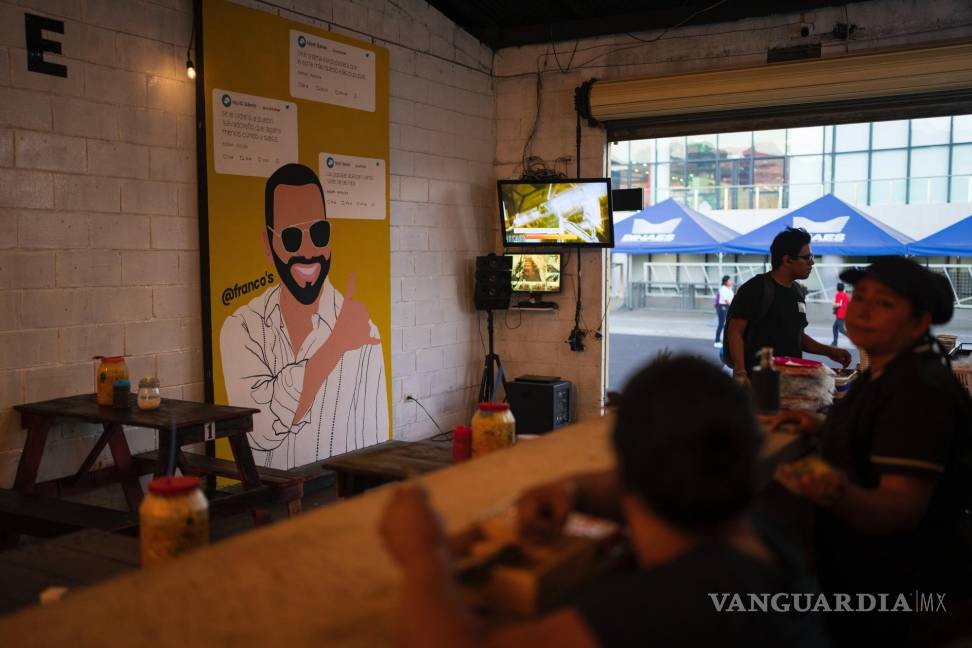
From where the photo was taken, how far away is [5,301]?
13.0 ft

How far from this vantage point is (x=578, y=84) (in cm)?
709

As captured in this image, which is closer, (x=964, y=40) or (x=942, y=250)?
(x=964, y=40)

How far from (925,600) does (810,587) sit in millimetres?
976

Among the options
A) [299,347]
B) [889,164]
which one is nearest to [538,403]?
[299,347]

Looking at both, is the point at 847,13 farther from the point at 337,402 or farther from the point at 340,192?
the point at 337,402

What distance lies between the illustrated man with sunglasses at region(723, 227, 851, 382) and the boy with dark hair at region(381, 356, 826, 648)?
3653 mm

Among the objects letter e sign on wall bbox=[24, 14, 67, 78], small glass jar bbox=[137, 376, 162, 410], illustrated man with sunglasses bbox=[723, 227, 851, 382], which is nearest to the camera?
small glass jar bbox=[137, 376, 162, 410]

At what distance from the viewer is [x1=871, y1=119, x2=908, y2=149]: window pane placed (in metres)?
18.1

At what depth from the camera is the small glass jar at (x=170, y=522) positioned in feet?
5.19

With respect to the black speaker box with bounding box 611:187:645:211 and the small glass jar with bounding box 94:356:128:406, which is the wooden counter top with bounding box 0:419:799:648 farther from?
Answer: the black speaker box with bounding box 611:187:645:211

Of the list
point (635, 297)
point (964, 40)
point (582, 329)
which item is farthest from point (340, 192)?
point (635, 297)

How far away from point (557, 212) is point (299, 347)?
2.65 metres

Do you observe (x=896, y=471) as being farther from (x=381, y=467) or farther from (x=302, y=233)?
(x=302, y=233)

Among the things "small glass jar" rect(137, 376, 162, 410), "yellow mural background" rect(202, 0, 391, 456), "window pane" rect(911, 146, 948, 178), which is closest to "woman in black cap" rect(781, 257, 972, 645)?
"small glass jar" rect(137, 376, 162, 410)
